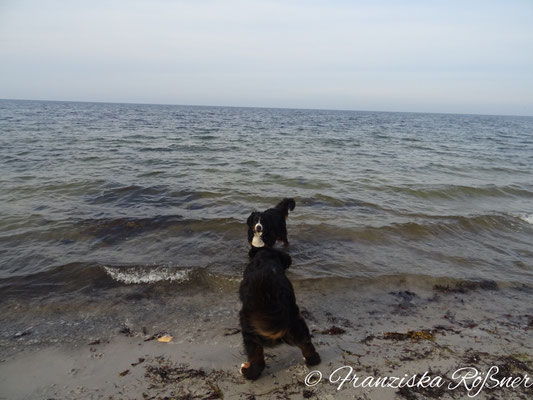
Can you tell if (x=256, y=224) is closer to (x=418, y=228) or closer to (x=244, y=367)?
(x=244, y=367)

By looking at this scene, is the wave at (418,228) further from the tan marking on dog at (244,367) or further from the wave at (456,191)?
the tan marking on dog at (244,367)

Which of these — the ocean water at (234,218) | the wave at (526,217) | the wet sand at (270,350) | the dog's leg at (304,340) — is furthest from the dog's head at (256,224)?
the wave at (526,217)

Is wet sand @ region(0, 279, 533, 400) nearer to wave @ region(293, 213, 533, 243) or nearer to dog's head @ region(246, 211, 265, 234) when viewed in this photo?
dog's head @ region(246, 211, 265, 234)

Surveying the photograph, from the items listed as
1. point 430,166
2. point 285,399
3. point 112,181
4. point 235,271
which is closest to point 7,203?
point 112,181

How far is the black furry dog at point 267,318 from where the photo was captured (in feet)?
9.04

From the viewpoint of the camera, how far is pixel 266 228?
6016mm

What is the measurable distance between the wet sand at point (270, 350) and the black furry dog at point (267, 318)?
229 mm

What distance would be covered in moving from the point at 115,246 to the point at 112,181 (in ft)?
17.2

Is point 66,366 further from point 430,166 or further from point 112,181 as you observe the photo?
point 430,166

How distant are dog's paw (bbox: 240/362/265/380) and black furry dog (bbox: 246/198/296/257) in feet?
7.38

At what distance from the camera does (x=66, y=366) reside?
3.41 metres

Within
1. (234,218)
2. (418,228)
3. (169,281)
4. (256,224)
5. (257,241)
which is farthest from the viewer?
(234,218)

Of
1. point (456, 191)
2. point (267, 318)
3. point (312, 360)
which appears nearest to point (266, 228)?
point (312, 360)

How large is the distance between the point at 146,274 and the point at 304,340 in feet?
11.0
